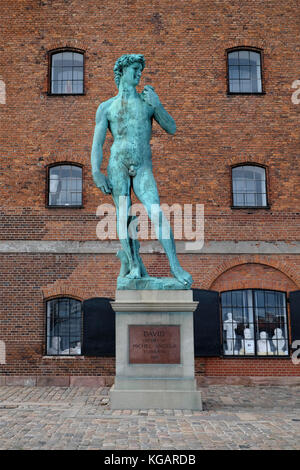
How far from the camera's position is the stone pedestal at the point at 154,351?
6.27 m

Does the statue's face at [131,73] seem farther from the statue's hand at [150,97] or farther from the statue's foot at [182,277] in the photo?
the statue's foot at [182,277]

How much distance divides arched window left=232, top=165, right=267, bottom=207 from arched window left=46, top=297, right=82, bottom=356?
507cm

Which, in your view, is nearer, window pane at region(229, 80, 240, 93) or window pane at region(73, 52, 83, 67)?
window pane at region(229, 80, 240, 93)

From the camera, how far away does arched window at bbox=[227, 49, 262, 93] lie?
12.5 meters

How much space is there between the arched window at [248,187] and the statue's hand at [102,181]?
5.80 m

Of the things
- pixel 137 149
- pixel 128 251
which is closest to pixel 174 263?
pixel 128 251

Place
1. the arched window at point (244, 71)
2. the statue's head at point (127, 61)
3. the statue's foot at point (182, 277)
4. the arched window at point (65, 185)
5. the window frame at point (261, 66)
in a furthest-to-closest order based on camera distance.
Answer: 1. the arched window at point (244, 71)
2. the window frame at point (261, 66)
3. the arched window at point (65, 185)
4. the statue's head at point (127, 61)
5. the statue's foot at point (182, 277)

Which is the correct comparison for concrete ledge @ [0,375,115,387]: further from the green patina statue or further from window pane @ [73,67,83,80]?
window pane @ [73,67,83,80]

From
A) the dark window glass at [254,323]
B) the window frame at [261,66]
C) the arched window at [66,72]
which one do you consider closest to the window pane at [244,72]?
the window frame at [261,66]

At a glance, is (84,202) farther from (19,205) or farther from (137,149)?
(137,149)

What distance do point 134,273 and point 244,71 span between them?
8270 mm

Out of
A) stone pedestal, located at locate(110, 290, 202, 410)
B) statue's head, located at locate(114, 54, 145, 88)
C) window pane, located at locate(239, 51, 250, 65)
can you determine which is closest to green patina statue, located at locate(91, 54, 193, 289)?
statue's head, located at locate(114, 54, 145, 88)

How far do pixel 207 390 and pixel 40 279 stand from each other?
490cm

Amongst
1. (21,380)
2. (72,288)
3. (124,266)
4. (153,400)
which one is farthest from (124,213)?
(21,380)
